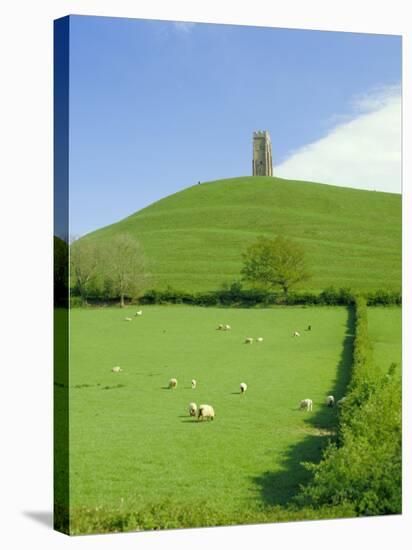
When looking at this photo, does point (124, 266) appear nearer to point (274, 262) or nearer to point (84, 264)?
point (84, 264)

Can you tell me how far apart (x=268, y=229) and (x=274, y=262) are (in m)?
0.52

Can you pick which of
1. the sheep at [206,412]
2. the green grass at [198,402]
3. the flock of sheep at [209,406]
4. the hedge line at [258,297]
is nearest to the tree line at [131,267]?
the hedge line at [258,297]

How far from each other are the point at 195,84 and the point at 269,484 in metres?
5.07

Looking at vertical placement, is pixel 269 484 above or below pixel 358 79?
below

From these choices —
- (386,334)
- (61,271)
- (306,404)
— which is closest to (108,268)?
(61,271)

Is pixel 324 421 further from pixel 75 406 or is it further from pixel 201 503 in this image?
pixel 75 406

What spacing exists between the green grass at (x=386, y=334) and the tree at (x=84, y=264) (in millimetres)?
4019

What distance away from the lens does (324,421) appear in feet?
42.5

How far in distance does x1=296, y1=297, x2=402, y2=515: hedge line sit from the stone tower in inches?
93.6

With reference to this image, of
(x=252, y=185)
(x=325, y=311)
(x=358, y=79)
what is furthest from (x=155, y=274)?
(x=358, y=79)

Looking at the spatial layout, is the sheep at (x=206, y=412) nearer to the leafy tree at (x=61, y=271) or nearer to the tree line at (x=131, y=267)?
the tree line at (x=131, y=267)

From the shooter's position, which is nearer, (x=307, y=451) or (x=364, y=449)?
(x=364, y=449)

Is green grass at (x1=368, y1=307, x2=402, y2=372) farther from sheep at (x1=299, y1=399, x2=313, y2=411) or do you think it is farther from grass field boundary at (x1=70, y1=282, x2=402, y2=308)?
sheep at (x1=299, y1=399, x2=313, y2=411)

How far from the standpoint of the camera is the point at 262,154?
1298 cm
